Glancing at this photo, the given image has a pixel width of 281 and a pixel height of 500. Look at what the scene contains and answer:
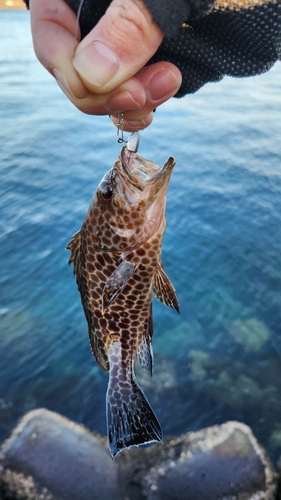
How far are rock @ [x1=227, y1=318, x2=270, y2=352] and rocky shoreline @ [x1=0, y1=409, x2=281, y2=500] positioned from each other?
92.4 inches

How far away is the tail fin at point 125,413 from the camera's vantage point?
2789 millimetres

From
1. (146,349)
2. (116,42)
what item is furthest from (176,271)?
(116,42)

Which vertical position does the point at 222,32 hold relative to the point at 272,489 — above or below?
above

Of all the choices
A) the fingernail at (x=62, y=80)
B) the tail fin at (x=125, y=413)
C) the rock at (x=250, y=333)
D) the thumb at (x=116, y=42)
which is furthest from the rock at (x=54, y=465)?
the thumb at (x=116, y=42)

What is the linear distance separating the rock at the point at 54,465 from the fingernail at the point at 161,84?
5.13 m

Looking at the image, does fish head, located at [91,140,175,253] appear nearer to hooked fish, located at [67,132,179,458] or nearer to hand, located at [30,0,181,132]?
hooked fish, located at [67,132,179,458]

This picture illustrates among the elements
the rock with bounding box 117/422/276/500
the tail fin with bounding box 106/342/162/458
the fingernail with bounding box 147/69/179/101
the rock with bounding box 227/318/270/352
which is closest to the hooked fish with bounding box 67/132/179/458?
the tail fin with bounding box 106/342/162/458

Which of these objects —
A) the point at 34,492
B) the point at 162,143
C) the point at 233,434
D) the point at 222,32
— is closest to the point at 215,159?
the point at 162,143

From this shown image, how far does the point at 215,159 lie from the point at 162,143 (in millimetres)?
2229

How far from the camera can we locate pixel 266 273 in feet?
33.2

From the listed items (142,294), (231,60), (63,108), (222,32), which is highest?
(222,32)

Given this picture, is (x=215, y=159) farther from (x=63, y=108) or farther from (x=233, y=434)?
(x=233, y=434)

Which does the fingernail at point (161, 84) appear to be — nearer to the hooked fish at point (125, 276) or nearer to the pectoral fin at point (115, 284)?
the hooked fish at point (125, 276)

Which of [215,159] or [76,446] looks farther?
[215,159]
